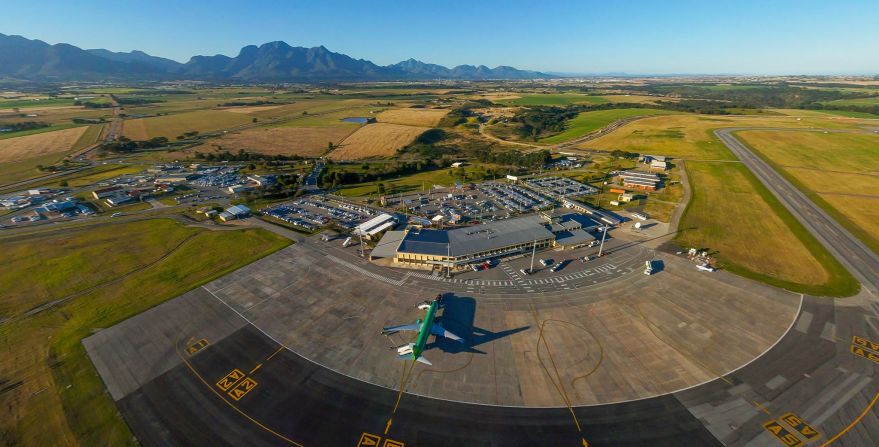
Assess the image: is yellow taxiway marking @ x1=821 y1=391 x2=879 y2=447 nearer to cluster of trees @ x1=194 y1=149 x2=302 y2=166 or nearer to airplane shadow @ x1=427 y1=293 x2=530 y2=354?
airplane shadow @ x1=427 y1=293 x2=530 y2=354

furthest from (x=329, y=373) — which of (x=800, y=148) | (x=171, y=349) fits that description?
(x=800, y=148)

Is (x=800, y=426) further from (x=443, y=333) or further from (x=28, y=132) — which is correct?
(x=28, y=132)

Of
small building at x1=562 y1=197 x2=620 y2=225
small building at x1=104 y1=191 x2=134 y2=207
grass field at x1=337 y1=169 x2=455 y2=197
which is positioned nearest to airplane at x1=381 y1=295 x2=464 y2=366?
small building at x1=562 y1=197 x2=620 y2=225

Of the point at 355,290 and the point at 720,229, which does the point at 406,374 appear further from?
the point at 720,229

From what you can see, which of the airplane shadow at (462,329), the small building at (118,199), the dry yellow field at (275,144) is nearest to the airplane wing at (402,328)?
the airplane shadow at (462,329)

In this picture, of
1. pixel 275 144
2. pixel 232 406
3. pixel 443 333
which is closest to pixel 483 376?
pixel 443 333

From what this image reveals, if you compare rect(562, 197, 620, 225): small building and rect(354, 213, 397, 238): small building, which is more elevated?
rect(562, 197, 620, 225): small building
